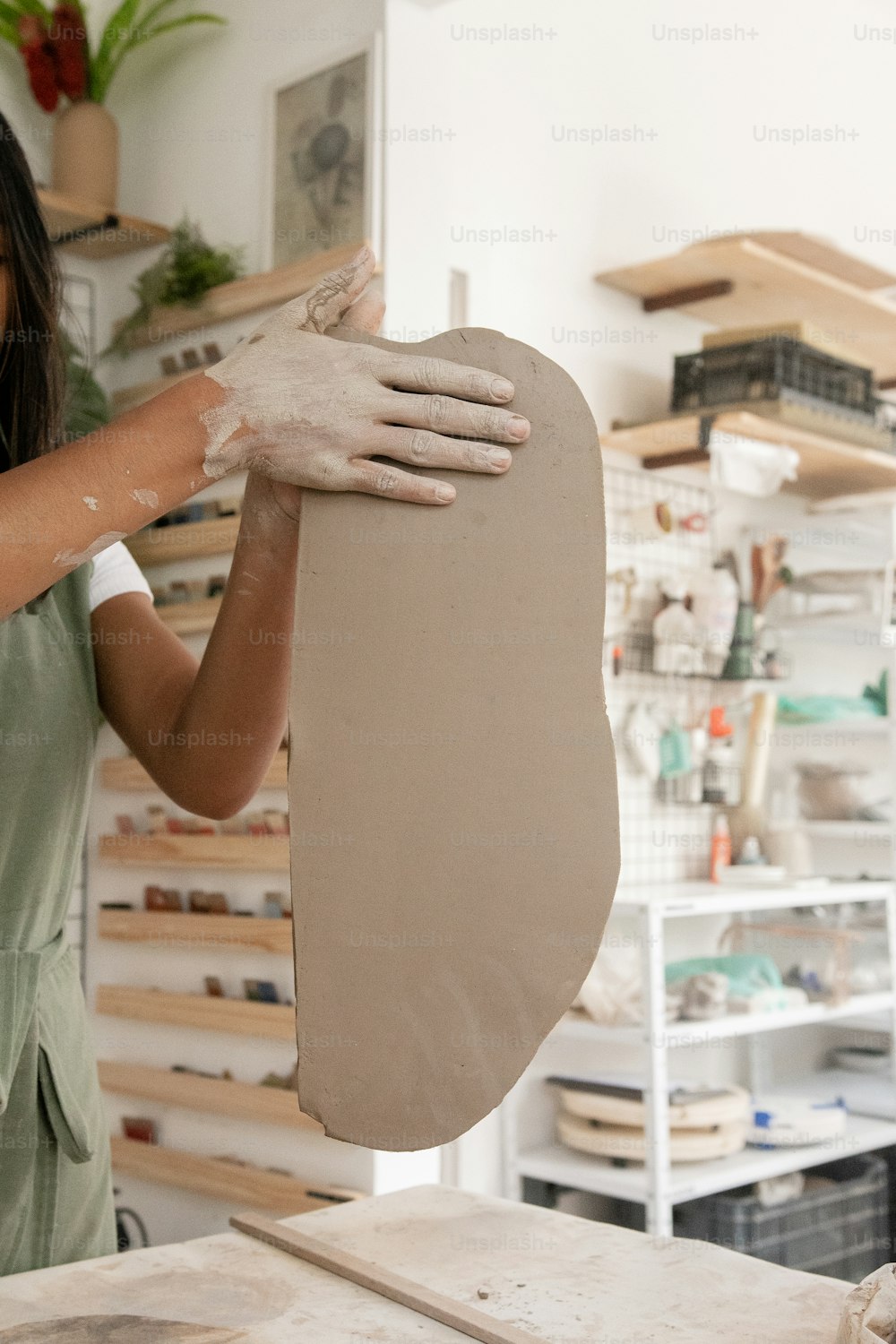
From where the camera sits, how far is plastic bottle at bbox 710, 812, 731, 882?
3566mm

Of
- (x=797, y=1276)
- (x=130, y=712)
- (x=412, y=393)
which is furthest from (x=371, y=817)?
(x=797, y=1276)

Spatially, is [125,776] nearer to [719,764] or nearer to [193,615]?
[193,615]

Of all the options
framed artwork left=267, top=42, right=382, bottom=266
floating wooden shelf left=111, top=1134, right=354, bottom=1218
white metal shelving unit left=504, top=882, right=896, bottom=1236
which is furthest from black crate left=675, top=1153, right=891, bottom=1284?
framed artwork left=267, top=42, right=382, bottom=266

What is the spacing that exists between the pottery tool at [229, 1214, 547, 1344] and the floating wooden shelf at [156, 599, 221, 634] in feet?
5.17

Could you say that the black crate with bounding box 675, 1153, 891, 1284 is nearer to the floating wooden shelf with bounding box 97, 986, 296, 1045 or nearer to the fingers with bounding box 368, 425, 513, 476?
the floating wooden shelf with bounding box 97, 986, 296, 1045

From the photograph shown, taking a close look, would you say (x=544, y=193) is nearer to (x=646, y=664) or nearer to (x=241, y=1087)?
(x=646, y=664)

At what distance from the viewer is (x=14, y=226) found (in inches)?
46.6

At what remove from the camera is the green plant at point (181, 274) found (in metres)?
2.80

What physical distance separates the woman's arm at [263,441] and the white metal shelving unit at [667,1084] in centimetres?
196

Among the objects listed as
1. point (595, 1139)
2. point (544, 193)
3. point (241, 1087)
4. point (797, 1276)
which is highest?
point (544, 193)

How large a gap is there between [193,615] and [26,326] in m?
1.50

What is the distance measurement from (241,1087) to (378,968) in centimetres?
175

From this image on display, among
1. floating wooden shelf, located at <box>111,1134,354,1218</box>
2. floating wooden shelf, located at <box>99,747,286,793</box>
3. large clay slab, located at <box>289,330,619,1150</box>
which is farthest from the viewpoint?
floating wooden shelf, located at <box>99,747,286,793</box>

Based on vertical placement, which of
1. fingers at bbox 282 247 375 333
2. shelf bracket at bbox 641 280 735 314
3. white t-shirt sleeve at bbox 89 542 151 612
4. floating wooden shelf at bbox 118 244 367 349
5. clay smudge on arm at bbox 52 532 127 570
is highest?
shelf bracket at bbox 641 280 735 314
